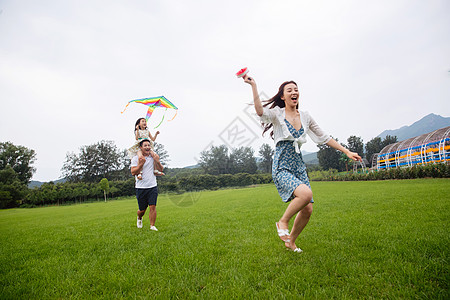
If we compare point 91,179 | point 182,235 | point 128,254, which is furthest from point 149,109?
point 91,179

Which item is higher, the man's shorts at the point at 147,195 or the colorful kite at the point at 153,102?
the colorful kite at the point at 153,102

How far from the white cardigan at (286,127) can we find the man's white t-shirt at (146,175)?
337cm

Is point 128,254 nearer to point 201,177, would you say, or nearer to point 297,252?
point 297,252

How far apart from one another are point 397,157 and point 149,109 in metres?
31.8

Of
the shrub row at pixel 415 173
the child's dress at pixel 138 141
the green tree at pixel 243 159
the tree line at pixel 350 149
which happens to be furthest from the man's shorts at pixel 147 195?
the tree line at pixel 350 149

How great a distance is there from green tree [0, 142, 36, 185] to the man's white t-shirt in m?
65.2

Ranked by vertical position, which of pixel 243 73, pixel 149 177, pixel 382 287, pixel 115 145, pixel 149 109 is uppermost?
pixel 115 145

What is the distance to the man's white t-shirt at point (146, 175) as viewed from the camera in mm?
5297

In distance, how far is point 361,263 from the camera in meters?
2.56

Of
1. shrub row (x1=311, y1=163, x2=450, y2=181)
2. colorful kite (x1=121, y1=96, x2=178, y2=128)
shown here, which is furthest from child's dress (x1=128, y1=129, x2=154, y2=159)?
shrub row (x1=311, y1=163, x2=450, y2=181)

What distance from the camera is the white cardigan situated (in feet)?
10.2

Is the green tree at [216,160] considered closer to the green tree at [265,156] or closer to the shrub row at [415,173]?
the green tree at [265,156]

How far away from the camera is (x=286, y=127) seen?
3.11 meters

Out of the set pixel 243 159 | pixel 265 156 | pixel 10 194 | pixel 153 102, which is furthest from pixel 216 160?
pixel 153 102
